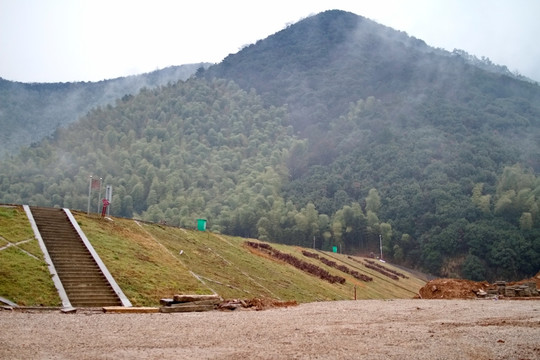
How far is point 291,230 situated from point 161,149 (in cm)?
7869

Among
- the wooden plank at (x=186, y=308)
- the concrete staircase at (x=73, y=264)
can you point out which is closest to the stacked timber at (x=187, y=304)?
the wooden plank at (x=186, y=308)

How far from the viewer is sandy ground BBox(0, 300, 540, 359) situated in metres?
8.82

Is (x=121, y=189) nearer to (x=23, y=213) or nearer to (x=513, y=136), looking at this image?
(x=23, y=213)

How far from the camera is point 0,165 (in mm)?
140375

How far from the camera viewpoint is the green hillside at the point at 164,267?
18016mm

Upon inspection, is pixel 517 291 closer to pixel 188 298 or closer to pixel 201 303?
pixel 201 303

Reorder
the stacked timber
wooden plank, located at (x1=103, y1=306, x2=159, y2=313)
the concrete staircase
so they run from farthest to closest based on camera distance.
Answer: the concrete staircase < the stacked timber < wooden plank, located at (x1=103, y1=306, x2=159, y2=313)

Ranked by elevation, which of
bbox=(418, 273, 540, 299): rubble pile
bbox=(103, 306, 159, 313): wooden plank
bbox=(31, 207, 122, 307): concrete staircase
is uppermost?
bbox=(31, 207, 122, 307): concrete staircase

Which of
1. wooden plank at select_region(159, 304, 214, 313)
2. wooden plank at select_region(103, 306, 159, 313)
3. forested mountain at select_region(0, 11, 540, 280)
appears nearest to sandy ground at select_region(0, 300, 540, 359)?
wooden plank at select_region(103, 306, 159, 313)

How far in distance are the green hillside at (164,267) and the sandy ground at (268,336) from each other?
127 inches

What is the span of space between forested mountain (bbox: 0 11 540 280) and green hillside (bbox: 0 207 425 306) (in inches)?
2217

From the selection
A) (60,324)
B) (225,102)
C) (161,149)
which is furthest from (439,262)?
(225,102)

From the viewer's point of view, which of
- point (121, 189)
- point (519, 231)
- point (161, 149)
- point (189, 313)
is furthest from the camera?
point (161, 149)

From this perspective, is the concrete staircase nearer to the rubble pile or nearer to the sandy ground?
the sandy ground
